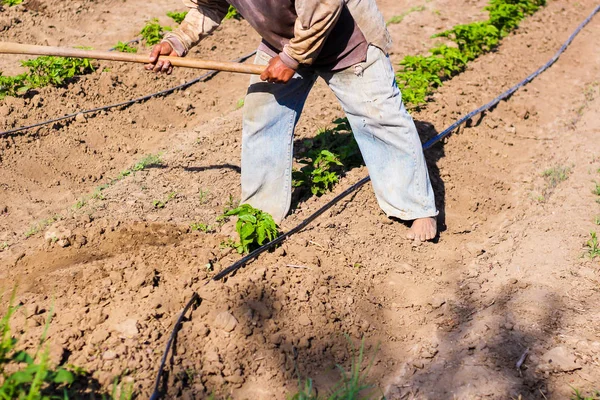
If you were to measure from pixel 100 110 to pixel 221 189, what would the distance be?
5.95 feet

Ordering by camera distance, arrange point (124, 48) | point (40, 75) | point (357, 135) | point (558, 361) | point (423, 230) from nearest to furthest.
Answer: point (558, 361)
point (357, 135)
point (423, 230)
point (40, 75)
point (124, 48)

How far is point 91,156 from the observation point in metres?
5.87

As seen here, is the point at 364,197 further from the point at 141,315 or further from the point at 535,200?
the point at 141,315

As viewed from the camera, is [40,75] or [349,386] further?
[40,75]

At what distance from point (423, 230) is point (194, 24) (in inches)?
78.8

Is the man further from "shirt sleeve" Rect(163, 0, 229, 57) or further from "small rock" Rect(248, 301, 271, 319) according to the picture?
"small rock" Rect(248, 301, 271, 319)

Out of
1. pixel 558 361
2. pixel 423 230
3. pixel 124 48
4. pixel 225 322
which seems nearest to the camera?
pixel 558 361

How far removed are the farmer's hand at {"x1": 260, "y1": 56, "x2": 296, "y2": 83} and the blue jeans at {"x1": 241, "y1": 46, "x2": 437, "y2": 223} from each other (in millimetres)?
304

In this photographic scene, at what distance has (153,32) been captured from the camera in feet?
24.1

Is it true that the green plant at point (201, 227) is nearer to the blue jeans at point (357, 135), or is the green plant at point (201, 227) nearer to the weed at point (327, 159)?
the blue jeans at point (357, 135)

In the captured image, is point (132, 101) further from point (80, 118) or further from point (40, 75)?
point (40, 75)

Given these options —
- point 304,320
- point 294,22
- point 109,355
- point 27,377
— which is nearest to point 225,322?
point 304,320

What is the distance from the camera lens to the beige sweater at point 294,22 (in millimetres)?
3746

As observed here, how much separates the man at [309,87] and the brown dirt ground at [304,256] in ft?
1.07
